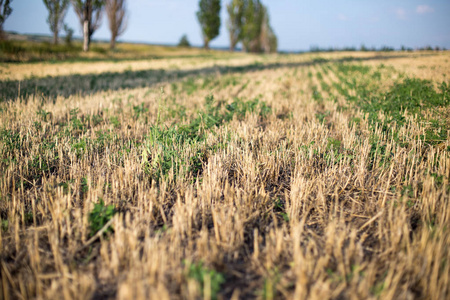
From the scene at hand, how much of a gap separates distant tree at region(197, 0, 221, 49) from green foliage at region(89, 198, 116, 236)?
50.6 metres

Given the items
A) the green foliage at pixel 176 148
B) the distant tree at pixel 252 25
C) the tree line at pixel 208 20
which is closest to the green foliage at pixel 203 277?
the green foliage at pixel 176 148

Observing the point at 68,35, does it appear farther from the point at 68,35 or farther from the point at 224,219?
the point at 224,219

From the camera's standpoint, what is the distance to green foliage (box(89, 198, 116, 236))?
2154mm

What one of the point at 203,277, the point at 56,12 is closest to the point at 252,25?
the point at 56,12

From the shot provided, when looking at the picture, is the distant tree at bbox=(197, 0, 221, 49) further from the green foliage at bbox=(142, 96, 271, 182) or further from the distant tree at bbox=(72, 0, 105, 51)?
the green foliage at bbox=(142, 96, 271, 182)

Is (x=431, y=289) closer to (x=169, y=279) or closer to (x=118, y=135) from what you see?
(x=169, y=279)

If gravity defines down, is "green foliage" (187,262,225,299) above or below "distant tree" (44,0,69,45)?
below

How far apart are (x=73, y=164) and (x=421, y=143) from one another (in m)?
4.66

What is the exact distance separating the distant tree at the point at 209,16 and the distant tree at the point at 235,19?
2706 millimetres

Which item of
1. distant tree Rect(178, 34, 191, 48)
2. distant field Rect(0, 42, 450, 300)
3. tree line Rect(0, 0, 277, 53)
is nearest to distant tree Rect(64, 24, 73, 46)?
tree line Rect(0, 0, 277, 53)

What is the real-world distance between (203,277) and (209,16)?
52.6 m

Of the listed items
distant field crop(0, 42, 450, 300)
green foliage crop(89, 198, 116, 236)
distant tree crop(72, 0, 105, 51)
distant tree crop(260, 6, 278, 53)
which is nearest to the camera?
distant field crop(0, 42, 450, 300)

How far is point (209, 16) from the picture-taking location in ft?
157

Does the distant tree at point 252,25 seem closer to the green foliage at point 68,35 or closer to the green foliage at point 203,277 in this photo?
the green foliage at point 68,35
